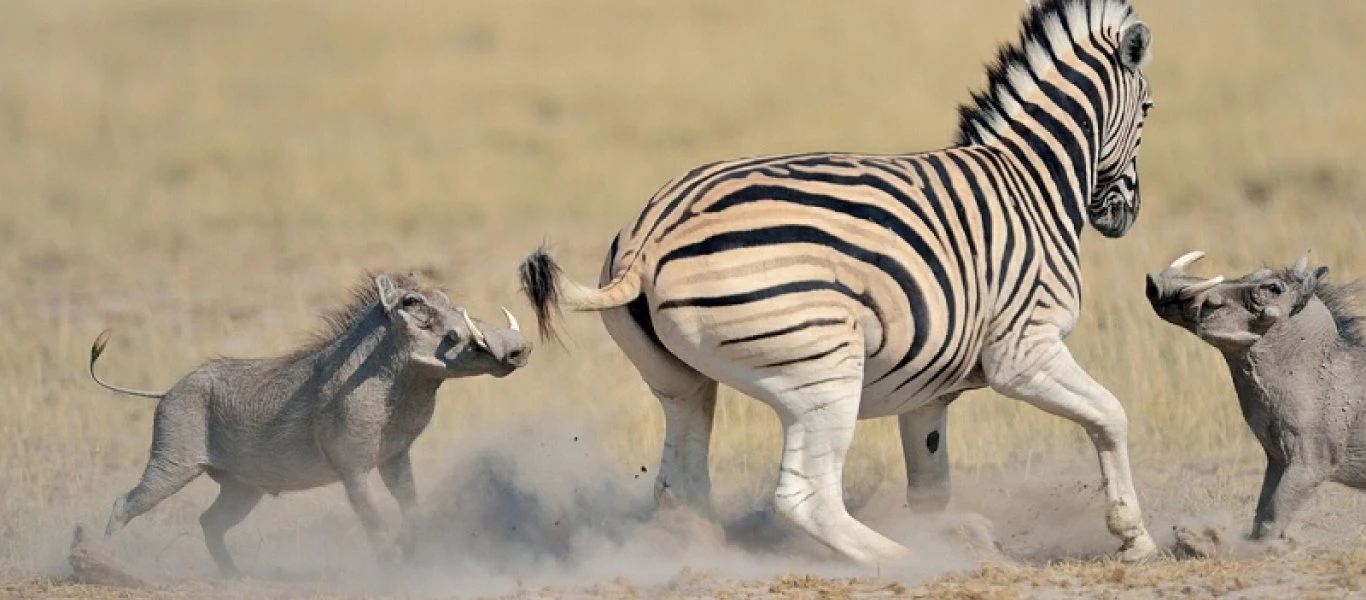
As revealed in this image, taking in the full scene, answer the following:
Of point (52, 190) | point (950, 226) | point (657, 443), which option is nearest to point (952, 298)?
point (950, 226)

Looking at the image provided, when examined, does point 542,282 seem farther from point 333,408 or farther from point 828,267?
point 333,408

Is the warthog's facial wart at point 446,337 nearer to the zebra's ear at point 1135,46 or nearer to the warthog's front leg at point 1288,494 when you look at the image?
the zebra's ear at point 1135,46

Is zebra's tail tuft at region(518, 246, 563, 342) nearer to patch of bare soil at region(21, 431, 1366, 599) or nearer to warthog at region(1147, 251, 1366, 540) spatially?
patch of bare soil at region(21, 431, 1366, 599)

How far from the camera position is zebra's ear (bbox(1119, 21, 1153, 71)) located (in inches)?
305

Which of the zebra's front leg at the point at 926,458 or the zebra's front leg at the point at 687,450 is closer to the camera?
the zebra's front leg at the point at 687,450

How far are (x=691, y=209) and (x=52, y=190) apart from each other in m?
10.6

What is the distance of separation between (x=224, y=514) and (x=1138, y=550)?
370cm

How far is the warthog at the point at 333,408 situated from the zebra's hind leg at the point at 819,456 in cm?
108

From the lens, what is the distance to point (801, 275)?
6535 millimetres

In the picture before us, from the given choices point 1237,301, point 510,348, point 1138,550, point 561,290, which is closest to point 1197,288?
point 1237,301

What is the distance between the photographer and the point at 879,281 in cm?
668

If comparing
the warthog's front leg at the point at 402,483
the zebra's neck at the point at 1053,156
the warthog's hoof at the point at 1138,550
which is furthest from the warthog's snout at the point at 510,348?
the warthog's hoof at the point at 1138,550

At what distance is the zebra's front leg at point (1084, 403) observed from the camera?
7.12 meters

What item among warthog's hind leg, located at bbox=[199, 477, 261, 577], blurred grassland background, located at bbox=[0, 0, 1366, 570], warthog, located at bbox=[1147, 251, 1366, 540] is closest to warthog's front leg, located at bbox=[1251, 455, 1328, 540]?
warthog, located at bbox=[1147, 251, 1366, 540]
